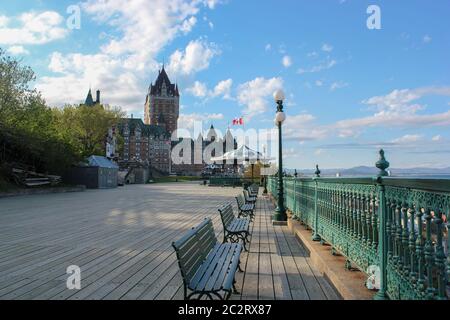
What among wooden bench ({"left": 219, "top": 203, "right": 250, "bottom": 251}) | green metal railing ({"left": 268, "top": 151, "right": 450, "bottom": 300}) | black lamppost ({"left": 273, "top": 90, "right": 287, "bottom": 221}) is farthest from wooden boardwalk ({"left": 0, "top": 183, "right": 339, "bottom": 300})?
green metal railing ({"left": 268, "top": 151, "right": 450, "bottom": 300})

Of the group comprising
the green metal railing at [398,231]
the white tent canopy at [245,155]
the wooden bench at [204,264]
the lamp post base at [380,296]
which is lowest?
the lamp post base at [380,296]

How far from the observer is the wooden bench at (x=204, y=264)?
12.3 feet

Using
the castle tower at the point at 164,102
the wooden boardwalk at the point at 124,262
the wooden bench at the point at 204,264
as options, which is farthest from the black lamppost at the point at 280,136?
the castle tower at the point at 164,102

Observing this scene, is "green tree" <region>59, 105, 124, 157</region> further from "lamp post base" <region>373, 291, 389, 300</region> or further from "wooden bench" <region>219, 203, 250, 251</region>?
"lamp post base" <region>373, 291, 389, 300</region>

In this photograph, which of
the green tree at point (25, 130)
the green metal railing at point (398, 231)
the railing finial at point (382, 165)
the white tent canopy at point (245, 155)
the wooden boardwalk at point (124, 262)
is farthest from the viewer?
the white tent canopy at point (245, 155)

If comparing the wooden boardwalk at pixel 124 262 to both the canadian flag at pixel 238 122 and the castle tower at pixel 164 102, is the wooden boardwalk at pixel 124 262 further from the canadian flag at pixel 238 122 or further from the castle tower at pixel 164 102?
the castle tower at pixel 164 102

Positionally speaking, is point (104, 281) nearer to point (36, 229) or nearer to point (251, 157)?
point (36, 229)

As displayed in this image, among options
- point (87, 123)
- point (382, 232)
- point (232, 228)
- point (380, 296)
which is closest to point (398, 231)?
point (382, 232)

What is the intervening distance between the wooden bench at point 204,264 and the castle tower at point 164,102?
165335 millimetres

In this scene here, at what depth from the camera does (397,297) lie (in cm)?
353

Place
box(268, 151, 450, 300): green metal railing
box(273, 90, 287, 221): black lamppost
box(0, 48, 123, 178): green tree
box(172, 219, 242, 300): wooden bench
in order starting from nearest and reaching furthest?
box(268, 151, 450, 300): green metal railing → box(172, 219, 242, 300): wooden bench → box(273, 90, 287, 221): black lamppost → box(0, 48, 123, 178): green tree

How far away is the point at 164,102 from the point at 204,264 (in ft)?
560

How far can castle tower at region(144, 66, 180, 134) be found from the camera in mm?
169500

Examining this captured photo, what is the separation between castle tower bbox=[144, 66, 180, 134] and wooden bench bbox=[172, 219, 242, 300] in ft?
542
